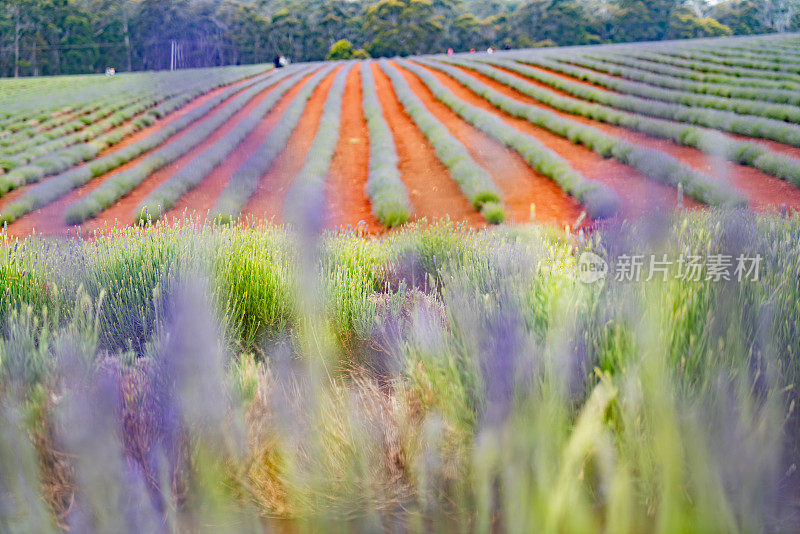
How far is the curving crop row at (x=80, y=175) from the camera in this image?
26.5ft

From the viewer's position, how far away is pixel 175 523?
1521 millimetres

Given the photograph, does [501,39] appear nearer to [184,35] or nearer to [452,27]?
[452,27]

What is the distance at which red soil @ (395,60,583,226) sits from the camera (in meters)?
7.56

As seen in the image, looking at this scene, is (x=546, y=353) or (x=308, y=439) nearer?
(x=546, y=353)

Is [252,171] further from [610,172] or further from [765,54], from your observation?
[765,54]

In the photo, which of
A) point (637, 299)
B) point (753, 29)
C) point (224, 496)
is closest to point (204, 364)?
point (224, 496)

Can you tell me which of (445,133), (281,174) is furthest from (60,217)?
(445,133)

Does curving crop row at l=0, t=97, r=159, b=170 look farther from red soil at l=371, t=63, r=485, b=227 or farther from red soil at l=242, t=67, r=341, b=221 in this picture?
red soil at l=371, t=63, r=485, b=227

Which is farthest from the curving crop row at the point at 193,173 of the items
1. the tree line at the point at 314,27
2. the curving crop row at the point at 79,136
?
the curving crop row at the point at 79,136

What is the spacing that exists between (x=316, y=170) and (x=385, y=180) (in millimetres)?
1556

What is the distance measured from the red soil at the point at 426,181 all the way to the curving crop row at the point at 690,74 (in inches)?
312

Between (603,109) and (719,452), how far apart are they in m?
12.8

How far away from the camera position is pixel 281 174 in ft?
33.3

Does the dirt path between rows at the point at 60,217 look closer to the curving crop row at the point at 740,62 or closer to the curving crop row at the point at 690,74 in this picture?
the curving crop row at the point at 690,74
